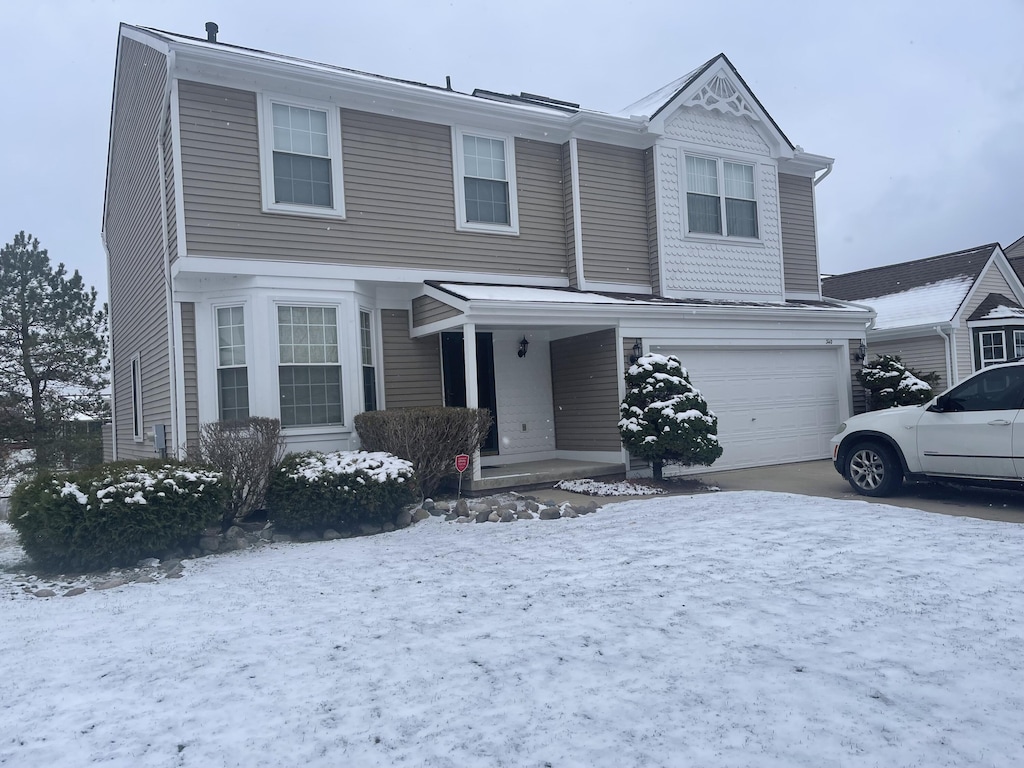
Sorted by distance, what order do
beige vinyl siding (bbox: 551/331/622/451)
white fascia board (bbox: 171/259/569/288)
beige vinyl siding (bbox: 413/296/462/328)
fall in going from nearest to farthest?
1. white fascia board (bbox: 171/259/569/288)
2. beige vinyl siding (bbox: 413/296/462/328)
3. beige vinyl siding (bbox: 551/331/622/451)

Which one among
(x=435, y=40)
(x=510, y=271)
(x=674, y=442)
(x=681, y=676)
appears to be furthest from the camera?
(x=435, y=40)

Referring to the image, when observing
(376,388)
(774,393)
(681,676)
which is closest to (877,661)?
(681,676)

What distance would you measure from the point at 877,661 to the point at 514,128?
10104 mm

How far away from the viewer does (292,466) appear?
8.53 m

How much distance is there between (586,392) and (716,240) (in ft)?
12.5

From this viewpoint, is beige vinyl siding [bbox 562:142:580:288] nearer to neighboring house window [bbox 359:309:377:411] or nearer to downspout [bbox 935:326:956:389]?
neighboring house window [bbox 359:309:377:411]

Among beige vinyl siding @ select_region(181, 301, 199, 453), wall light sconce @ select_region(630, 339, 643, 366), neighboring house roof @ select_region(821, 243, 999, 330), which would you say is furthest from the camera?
neighboring house roof @ select_region(821, 243, 999, 330)

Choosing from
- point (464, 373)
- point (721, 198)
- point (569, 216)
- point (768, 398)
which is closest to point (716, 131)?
point (721, 198)

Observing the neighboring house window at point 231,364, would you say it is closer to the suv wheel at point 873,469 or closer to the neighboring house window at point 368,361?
the neighboring house window at point 368,361

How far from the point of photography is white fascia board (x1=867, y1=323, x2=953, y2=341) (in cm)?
1911

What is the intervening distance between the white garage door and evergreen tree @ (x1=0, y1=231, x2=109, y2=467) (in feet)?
61.2

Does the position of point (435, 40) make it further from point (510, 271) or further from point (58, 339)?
point (510, 271)

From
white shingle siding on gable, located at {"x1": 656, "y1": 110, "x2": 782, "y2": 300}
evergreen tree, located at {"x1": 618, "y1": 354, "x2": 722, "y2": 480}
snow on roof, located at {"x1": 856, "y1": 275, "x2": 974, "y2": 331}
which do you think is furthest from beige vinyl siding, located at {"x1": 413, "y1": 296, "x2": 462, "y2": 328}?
snow on roof, located at {"x1": 856, "y1": 275, "x2": 974, "y2": 331}

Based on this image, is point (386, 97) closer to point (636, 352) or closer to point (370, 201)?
point (370, 201)
